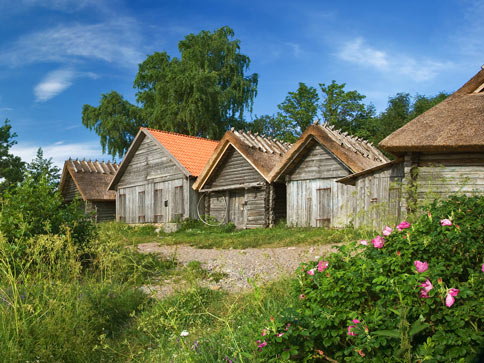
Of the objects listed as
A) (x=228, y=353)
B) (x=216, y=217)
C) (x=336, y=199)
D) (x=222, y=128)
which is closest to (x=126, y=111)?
(x=222, y=128)

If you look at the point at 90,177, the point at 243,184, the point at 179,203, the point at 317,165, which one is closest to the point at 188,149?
the point at 179,203

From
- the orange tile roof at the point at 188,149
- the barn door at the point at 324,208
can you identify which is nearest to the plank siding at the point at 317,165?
the barn door at the point at 324,208

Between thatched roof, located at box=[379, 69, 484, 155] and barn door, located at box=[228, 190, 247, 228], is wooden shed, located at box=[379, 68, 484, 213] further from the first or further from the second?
barn door, located at box=[228, 190, 247, 228]

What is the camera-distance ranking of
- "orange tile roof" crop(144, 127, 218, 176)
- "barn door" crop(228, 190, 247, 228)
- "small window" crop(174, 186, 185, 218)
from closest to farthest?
"barn door" crop(228, 190, 247, 228)
"small window" crop(174, 186, 185, 218)
"orange tile roof" crop(144, 127, 218, 176)

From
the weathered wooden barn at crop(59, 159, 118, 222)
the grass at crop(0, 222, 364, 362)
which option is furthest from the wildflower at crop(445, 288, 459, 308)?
the weathered wooden barn at crop(59, 159, 118, 222)

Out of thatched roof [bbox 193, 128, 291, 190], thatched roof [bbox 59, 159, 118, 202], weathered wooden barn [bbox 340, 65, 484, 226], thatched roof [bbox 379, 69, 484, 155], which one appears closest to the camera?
thatched roof [bbox 379, 69, 484, 155]

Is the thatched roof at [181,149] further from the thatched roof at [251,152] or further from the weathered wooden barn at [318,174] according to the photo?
the weathered wooden barn at [318,174]

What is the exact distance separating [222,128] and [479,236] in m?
29.2

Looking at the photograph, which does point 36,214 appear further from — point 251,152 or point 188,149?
point 188,149

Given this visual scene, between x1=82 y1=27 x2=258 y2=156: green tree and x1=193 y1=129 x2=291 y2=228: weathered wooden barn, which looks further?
x1=82 y1=27 x2=258 y2=156: green tree

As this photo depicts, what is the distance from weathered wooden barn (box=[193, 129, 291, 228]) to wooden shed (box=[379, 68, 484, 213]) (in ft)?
18.9

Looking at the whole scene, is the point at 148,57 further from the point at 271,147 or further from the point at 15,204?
the point at 15,204

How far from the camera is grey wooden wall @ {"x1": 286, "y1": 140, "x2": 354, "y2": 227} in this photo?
14.5m

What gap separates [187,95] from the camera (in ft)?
100
